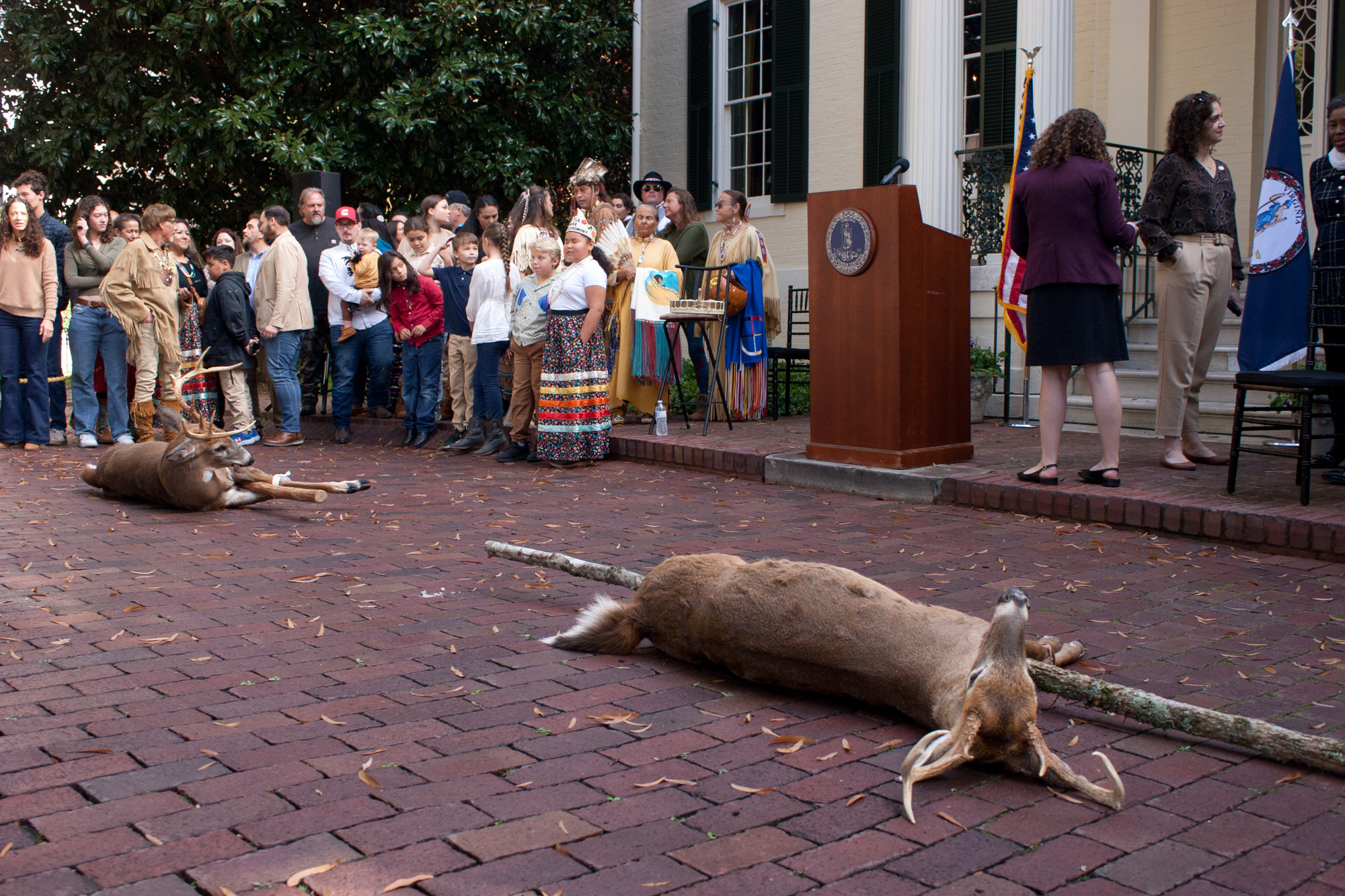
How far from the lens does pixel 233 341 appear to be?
11.1 meters

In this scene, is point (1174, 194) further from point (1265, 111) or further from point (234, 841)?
point (234, 841)

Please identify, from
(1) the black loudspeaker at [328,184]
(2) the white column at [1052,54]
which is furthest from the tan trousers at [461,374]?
(2) the white column at [1052,54]

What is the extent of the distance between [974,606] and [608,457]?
5.73 meters

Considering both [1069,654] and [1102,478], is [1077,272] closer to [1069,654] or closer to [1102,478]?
[1102,478]

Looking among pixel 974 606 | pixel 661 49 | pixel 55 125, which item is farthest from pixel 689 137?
pixel 974 606

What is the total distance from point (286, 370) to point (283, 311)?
65cm

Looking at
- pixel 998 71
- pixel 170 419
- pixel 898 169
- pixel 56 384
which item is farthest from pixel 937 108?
pixel 56 384

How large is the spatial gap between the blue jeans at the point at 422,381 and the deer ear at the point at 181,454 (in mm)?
3939

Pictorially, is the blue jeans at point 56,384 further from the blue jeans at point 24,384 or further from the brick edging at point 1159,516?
the brick edging at point 1159,516

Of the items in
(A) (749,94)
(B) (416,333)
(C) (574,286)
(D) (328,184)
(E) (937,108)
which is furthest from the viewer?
(A) (749,94)

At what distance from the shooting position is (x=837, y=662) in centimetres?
325

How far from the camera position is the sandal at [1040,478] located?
22.4 ft

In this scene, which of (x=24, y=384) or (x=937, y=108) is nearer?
(x=24, y=384)

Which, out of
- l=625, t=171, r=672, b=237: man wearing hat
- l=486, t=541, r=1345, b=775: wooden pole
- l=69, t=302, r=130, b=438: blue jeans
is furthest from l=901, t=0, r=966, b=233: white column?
l=486, t=541, r=1345, b=775: wooden pole
